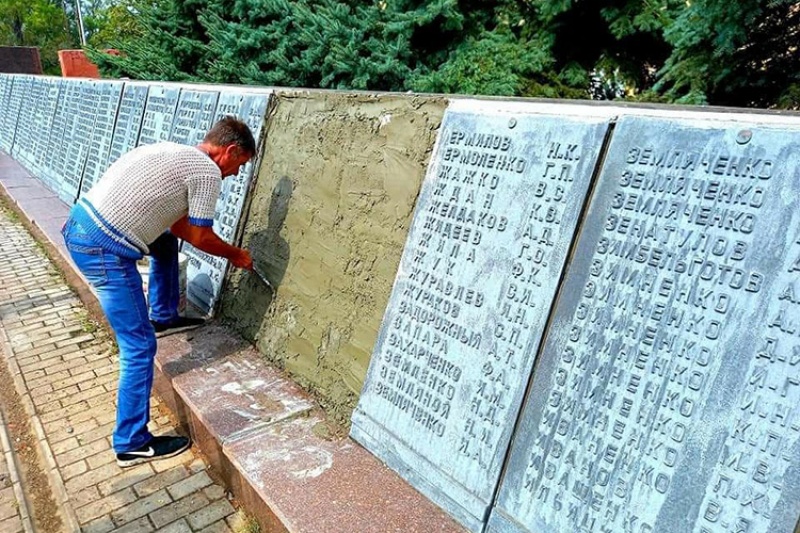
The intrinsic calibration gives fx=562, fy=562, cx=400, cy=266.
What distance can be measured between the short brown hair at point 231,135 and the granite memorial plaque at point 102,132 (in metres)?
3.67

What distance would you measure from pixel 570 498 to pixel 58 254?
5.33 m

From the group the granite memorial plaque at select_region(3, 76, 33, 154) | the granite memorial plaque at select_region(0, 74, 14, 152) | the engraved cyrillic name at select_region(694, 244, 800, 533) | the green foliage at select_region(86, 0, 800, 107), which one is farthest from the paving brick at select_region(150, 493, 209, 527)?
the granite memorial plaque at select_region(0, 74, 14, 152)

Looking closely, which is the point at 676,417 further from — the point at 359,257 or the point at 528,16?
the point at 528,16

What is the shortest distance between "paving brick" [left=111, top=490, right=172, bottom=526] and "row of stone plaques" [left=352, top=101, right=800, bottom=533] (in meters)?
1.00

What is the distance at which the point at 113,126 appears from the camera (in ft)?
19.5

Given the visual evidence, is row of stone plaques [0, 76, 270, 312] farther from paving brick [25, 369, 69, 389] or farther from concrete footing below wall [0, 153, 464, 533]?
paving brick [25, 369, 69, 389]

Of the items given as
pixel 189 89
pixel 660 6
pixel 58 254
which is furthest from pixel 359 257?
pixel 660 6

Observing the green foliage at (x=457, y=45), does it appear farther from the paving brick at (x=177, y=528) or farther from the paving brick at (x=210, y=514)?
the paving brick at (x=177, y=528)

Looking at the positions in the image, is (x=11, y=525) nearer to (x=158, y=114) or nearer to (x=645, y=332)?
(x=645, y=332)

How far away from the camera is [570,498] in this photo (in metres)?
1.77

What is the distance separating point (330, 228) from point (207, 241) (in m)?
0.63

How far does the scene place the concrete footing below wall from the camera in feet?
6.73

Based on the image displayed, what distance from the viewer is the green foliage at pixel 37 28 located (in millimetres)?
35719

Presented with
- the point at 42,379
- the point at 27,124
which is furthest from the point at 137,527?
the point at 27,124
